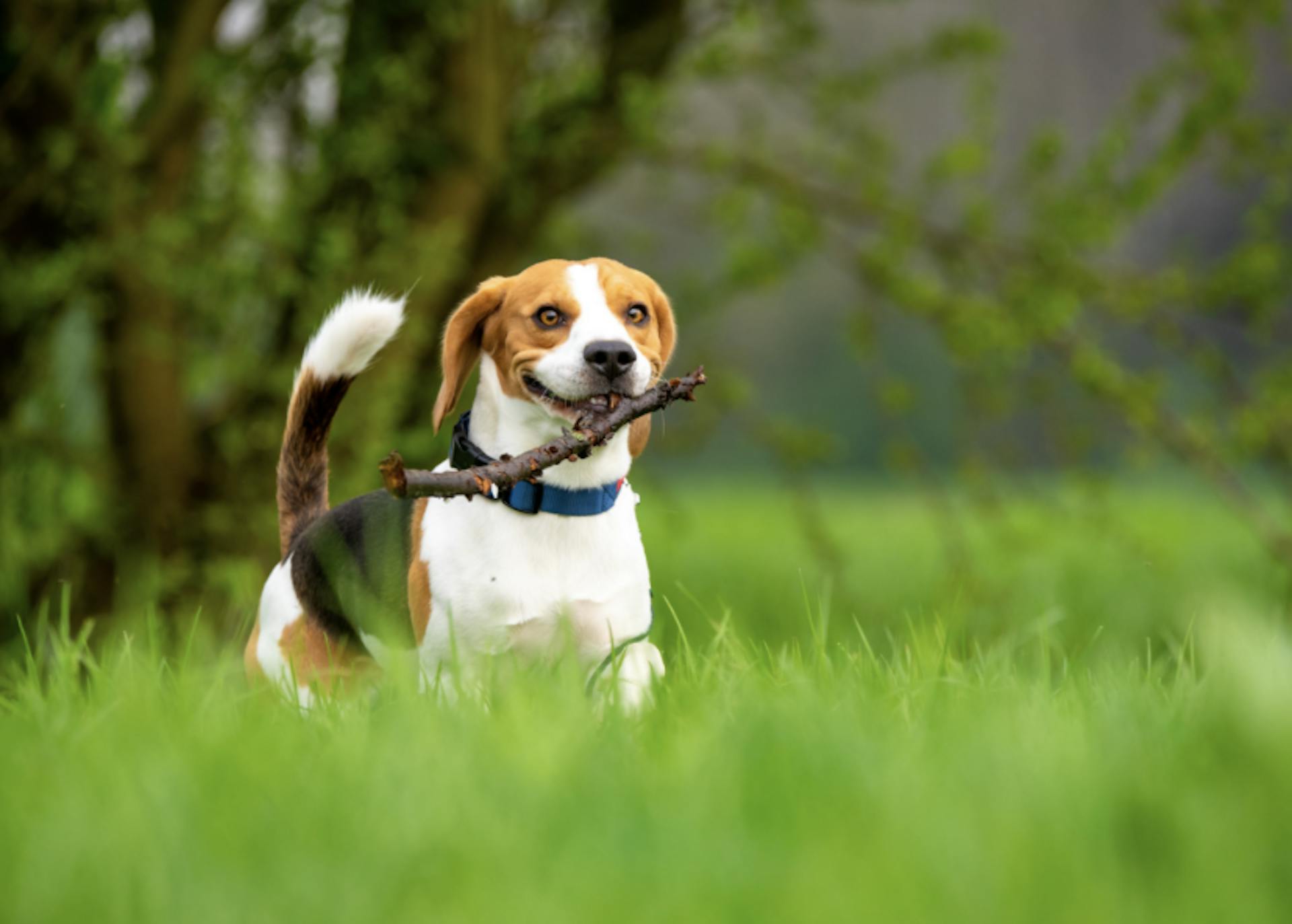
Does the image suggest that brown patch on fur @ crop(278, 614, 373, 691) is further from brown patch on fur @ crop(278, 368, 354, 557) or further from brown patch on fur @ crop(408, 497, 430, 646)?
brown patch on fur @ crop(278, 368, 354, 557)

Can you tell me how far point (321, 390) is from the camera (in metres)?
3.31

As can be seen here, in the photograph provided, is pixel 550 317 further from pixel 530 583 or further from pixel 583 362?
pixel 530 583

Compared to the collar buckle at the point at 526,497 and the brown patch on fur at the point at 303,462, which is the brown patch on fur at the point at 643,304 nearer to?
the collar buckle at the point at 526,497

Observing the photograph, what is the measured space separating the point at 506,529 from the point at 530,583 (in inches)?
5.1

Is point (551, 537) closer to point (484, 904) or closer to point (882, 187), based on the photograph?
point (484, 904)

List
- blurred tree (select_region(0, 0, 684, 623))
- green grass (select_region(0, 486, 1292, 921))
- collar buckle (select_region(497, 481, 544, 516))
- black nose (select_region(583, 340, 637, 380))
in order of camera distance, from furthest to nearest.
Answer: blurred tree (select_region(0, 0, 684, 623)), collar buckle (select_region(497, 481, 544, 516)), black nose (select_region(583, 340, 637, 380)), green grass (select_region(0, 486, 1292, 921))

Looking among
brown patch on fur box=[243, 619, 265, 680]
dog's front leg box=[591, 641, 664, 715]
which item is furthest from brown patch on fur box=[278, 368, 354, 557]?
dog's front leg box=[591, 641, 664, 715]

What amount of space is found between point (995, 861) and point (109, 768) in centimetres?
139

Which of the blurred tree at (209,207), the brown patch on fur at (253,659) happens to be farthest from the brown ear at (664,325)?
the blurred tree at (209,207)

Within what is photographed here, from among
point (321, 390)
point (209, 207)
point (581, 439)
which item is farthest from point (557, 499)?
point (209, 207)

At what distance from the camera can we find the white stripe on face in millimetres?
2826

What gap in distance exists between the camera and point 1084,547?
9367 millimetres

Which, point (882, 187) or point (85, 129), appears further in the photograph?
point (882, 187)

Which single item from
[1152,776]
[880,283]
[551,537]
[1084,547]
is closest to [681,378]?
[551,537]
